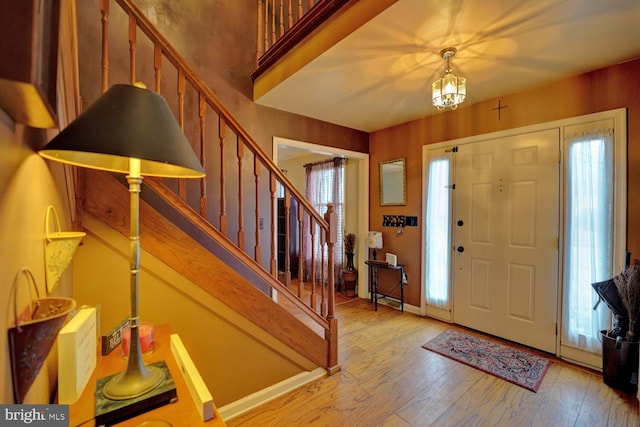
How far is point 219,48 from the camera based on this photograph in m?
2.88

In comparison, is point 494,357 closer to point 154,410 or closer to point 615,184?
point 615,184

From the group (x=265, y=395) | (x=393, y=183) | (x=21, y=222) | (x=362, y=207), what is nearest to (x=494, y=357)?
(x=265, y=395)

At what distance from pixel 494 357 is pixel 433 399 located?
0.97 metres

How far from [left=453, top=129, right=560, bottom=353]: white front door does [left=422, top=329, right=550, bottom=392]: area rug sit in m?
0.23

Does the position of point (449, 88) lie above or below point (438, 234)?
above

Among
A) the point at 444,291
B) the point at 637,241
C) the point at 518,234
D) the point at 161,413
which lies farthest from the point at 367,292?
the point at 161,413

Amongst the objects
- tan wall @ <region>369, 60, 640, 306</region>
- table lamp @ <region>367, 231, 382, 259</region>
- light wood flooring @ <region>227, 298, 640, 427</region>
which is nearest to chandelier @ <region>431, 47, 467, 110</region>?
tan wall @ <region>369, 60, 640, 306</region>

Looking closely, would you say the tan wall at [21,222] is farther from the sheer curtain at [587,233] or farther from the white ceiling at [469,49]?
the sheer curtain at [587,233]

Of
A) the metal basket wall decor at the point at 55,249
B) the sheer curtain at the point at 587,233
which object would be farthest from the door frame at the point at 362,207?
the metal basket wall decor at the point at 55,249

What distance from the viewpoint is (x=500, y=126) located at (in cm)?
288

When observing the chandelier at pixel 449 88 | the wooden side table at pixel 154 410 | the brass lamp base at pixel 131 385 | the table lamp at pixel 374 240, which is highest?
the chandelier at pixel 449 88

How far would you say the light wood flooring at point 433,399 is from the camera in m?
1.78

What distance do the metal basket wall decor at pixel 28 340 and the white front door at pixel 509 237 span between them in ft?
11.2

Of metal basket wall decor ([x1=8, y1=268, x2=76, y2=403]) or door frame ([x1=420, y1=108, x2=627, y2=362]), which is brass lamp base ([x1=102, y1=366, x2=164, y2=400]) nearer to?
metal basket wall decor ([x1=8, y1=268, x2=76, y2=403])
